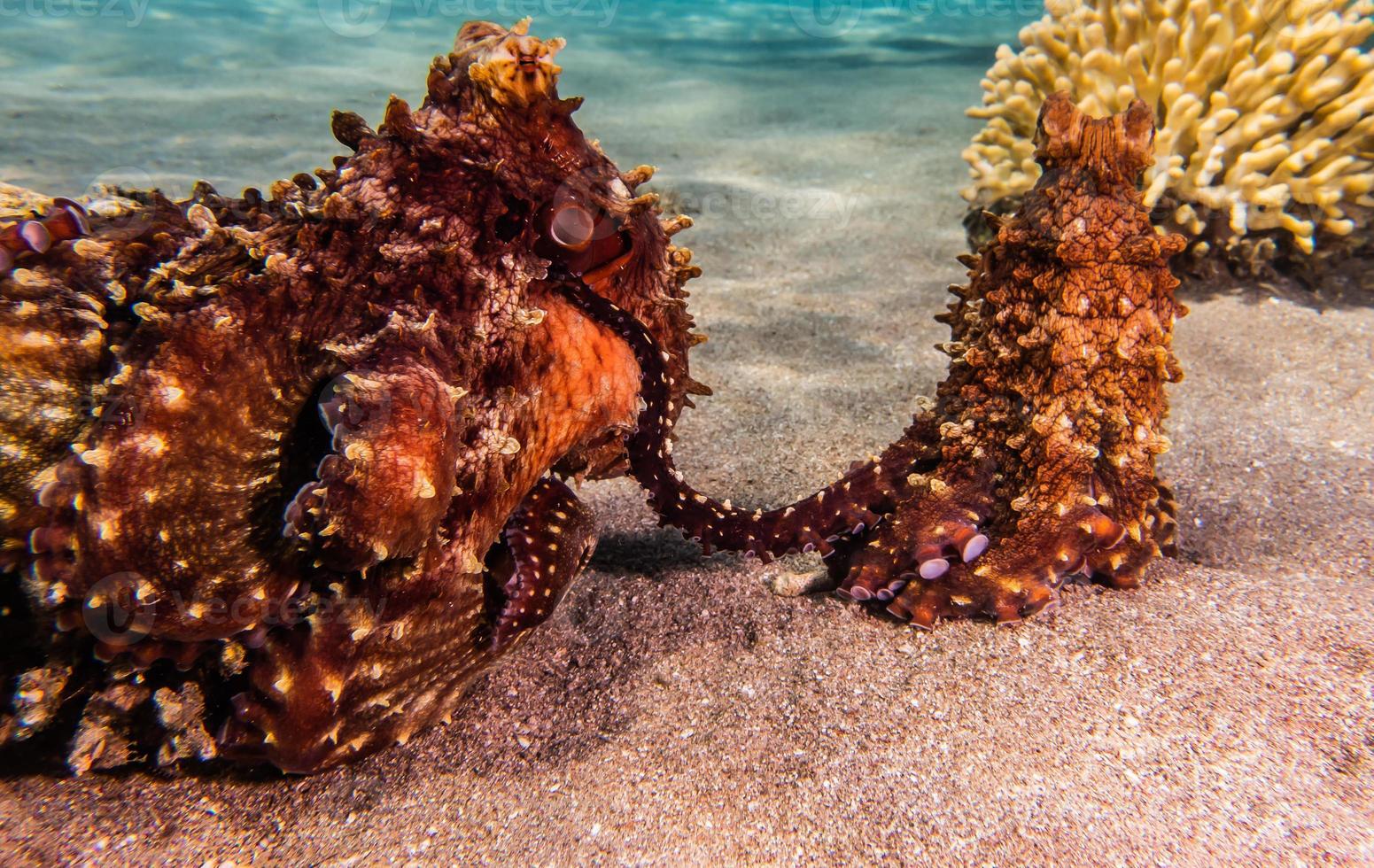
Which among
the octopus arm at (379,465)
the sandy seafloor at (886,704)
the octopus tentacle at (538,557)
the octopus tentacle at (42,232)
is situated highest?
the octopus tentacle at (42,232)

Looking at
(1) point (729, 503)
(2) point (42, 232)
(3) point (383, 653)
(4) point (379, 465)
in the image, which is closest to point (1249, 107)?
(1) point (729, 503)

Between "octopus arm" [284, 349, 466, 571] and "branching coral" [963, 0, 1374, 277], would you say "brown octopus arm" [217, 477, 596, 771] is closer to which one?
"octopus arm" [284, 349, 466, 571]

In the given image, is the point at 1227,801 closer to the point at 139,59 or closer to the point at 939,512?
the point at 939,512

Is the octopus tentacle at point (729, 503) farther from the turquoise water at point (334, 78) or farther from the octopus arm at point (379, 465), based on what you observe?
the turquoise water at point (334, 78)

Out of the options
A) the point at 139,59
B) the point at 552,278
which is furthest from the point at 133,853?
the point at 139,59

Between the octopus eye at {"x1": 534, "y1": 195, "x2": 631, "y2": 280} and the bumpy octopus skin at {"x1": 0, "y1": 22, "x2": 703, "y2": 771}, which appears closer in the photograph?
the bumpy octopus skin at {"x1": 0, "y1": 22, "x2": 703, "y2": 771}

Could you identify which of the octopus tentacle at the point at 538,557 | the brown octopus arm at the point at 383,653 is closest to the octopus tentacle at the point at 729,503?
the octopus tentacle at the point at 538,557

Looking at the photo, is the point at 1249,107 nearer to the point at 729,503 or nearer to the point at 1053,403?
the point at 1053,403

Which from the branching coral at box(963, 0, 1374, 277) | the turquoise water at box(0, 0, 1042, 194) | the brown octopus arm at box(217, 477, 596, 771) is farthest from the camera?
the turquoise water at box(0, 0, 1042, 194)

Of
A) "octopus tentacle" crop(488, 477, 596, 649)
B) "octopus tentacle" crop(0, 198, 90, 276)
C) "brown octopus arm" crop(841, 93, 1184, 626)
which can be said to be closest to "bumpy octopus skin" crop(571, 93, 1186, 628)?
"brown octopus arm" crop(841, 93, 1184, 626)
